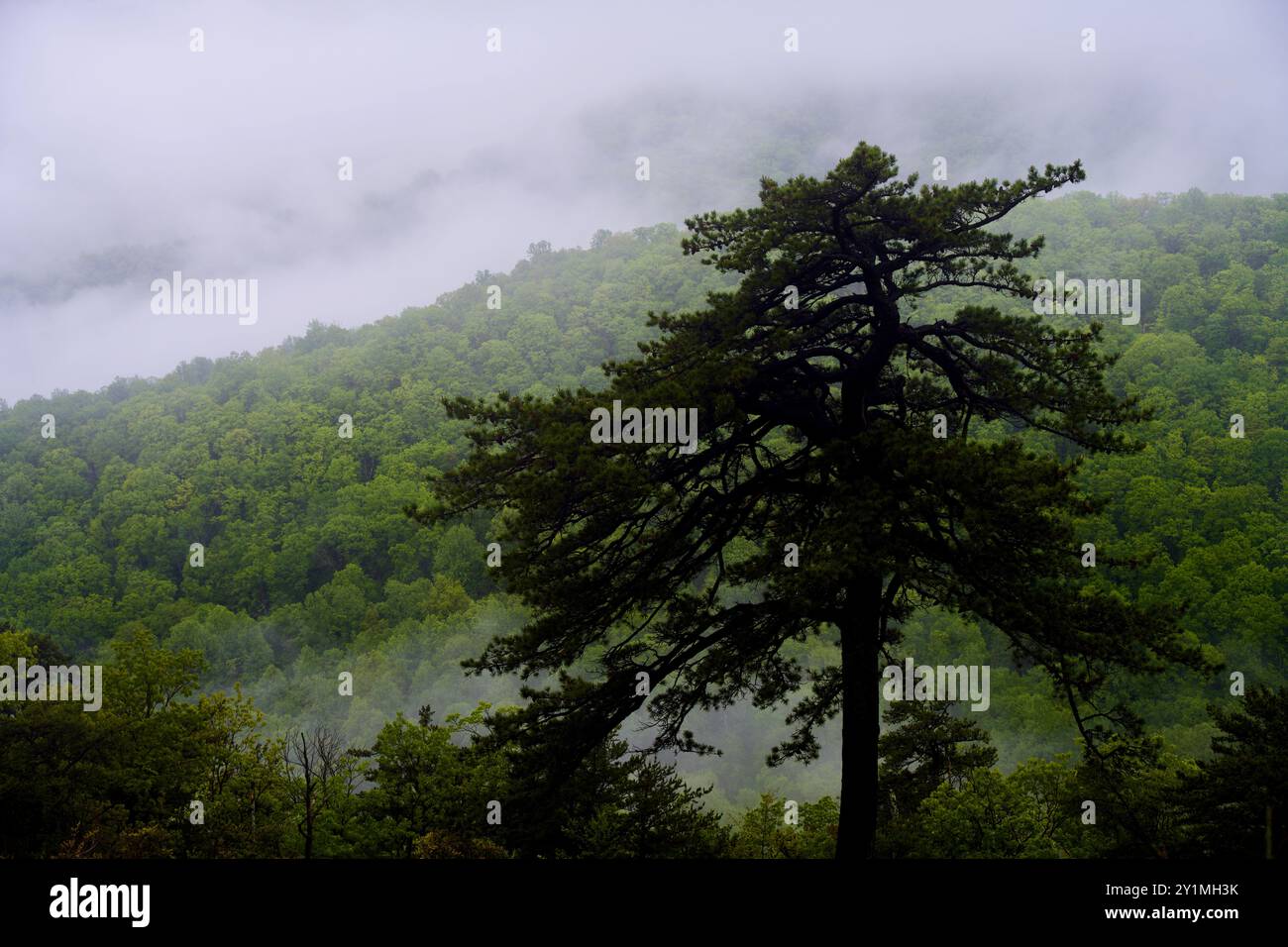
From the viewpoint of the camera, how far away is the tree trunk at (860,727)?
10.9m

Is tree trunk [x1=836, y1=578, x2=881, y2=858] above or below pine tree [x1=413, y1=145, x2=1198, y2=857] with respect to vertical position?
below

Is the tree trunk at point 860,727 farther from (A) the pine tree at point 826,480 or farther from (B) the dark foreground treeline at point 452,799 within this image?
(B) the dark foreground treeline at point 452,799

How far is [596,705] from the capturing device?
35.9ft

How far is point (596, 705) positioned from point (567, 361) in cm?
11002

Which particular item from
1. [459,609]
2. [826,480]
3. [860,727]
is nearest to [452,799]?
[860,727]

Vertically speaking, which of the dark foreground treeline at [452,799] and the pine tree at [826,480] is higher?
the pine tree at [826,480]

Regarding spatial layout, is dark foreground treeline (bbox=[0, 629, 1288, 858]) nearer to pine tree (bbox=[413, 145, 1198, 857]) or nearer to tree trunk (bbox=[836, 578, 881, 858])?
pine tree (bbox=[413, 145, 1198, 857])

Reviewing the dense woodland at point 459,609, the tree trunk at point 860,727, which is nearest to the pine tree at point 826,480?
the tree trunk at point 860,727

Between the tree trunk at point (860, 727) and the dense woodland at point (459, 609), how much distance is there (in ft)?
9.72

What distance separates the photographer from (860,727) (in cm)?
1108

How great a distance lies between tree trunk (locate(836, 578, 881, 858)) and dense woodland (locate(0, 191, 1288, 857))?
2963 mm

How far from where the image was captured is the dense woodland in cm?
1595

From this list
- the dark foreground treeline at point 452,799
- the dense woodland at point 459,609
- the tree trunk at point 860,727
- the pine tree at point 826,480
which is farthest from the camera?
the dense woodland at point 459,609

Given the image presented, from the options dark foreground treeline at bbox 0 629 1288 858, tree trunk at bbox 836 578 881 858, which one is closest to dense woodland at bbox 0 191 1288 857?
dark foreground treeline at bbox 0 629 1288 858
